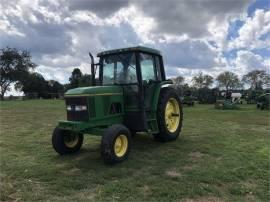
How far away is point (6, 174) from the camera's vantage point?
5.05m

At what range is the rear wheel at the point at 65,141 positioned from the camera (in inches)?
248

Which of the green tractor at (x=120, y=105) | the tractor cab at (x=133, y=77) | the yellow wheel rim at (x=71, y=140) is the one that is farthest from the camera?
the tractor cab at (x=133, y=77)

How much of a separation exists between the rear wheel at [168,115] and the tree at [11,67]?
168 feet

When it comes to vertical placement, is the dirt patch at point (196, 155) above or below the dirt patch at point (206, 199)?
above

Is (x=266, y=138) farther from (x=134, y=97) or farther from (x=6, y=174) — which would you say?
(x=6, y=174)

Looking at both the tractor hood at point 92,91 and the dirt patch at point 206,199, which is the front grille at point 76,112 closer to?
the tractor hood at point 92,91

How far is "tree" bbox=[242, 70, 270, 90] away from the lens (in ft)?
182

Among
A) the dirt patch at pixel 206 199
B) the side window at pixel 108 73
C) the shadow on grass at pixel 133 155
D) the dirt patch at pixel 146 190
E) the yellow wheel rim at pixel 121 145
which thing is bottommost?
the dirt patch at pixel 206 199

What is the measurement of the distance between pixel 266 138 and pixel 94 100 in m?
5.03

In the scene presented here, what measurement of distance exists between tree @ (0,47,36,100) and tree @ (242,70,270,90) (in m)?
41.9

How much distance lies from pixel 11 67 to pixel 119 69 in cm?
5289

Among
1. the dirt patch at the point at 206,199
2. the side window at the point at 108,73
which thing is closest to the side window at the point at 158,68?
the side window at the point at 108,73

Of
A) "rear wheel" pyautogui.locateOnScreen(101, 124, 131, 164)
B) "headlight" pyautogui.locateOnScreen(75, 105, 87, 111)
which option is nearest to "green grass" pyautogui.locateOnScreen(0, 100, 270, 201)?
"rear wheel" pyautogui.locateOnScreen(101, 124, 131, 164)

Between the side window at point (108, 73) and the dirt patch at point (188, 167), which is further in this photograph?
the side window at point (108, 73)
